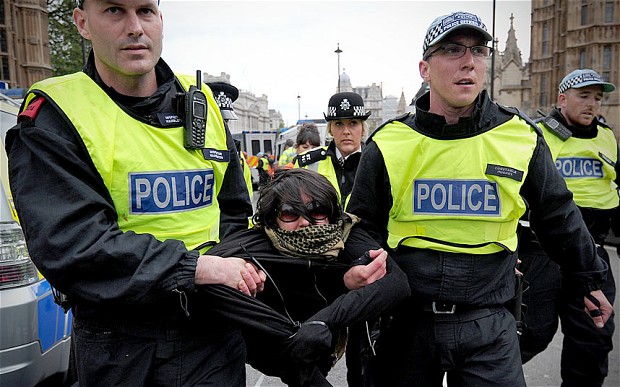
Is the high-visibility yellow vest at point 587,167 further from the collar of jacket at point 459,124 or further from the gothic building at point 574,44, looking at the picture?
the gothic building at point 574,44

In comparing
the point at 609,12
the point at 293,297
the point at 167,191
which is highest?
the point at 609,12

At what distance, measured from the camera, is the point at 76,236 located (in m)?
1.60

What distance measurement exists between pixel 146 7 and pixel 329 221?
108 centimetres

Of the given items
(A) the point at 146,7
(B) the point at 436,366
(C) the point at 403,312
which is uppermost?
(A) the point at 146,7

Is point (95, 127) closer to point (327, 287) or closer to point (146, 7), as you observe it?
point (146, 7)

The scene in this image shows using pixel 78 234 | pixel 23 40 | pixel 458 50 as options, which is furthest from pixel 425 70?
pixel 23 40

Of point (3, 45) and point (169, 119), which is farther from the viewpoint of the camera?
point (3, 45)

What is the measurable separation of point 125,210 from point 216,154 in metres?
0.43

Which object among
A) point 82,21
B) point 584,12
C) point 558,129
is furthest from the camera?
point 584,12

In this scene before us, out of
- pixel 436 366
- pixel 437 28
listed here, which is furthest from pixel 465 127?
pixel 436 366

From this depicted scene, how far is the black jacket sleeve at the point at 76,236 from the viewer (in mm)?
1596

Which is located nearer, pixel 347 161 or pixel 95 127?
pixel 95 127

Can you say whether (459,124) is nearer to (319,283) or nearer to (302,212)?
(302,212)

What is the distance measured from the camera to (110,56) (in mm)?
1838
